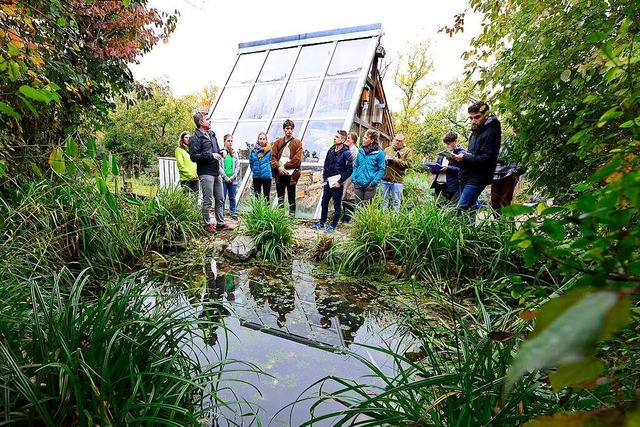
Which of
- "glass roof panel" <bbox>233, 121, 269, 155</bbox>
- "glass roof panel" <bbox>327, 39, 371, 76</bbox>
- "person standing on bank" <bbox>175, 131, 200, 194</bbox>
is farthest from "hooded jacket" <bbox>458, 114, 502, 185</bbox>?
"glass roof panel" <bbox>233, 121, 269, 155</bbox>

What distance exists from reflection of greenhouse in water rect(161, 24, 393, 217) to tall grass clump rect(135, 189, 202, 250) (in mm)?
2119

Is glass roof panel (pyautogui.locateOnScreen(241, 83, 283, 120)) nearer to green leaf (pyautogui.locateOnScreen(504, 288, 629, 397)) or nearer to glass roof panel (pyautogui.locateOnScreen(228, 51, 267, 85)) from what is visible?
glass roof panel (pyautogui.locateOnScreen(228, 51, 267, 85))

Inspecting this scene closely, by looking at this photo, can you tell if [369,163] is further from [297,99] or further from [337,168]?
[297,99]

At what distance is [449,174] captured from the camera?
489 centimetres

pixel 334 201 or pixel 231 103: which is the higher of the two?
pixel 231 103

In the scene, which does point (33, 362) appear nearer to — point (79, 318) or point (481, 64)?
point (79, 318)

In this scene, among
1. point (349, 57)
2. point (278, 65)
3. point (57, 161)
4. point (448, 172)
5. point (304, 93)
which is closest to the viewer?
point (57, 161)

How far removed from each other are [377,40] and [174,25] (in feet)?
17.4

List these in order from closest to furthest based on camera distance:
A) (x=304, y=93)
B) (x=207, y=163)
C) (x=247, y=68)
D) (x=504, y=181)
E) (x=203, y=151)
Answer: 1. (x=504, y=181)
2. (x=203, y=151)
3. (x=207, y=163)
4. (x=304, y=93)
5. (x=247, y=68)

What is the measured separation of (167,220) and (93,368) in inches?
123

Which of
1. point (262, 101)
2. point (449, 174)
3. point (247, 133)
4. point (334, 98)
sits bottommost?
point (449, 174)

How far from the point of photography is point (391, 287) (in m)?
3.08

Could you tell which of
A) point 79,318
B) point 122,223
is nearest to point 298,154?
point 122,223

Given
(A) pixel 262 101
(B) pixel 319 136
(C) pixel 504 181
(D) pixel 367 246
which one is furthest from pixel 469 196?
(A) pixel 262 101
